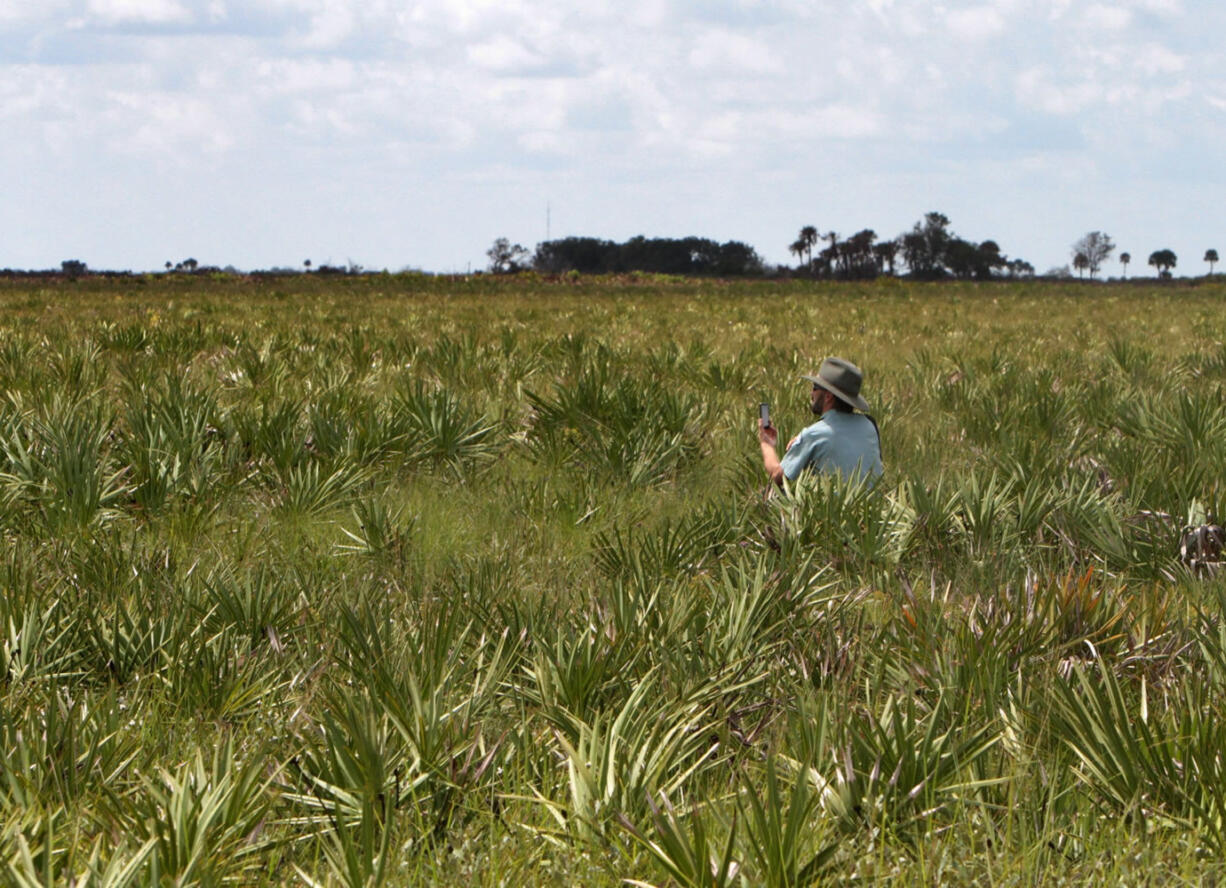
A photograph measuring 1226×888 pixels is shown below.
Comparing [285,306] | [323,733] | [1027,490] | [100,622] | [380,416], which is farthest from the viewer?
[285,306]

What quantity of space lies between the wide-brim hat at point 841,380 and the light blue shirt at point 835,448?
12cm

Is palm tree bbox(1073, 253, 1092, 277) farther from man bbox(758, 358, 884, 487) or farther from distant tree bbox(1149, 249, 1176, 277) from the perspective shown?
man bbox(758, 358, 884, 487)

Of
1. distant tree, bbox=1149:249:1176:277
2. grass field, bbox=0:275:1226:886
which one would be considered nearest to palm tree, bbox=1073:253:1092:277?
distant tree, bbox=1149:249:1176:277

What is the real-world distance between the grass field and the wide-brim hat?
0.56 m

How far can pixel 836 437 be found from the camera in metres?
6.10

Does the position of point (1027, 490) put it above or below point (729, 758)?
above

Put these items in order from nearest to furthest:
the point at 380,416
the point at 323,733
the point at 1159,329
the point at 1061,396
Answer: the point at 323,733 → the point at 380,416 → the point at 1061,396 → the point at 1159,329

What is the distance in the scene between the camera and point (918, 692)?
3.42m

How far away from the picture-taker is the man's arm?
6.24 metres

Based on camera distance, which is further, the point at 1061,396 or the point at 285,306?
the point at 285,306

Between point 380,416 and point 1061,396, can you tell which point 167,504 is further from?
point 1061,396

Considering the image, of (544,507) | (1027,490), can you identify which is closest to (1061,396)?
(1027,490)

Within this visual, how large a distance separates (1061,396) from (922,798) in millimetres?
7043

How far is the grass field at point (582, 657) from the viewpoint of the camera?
2.50m
